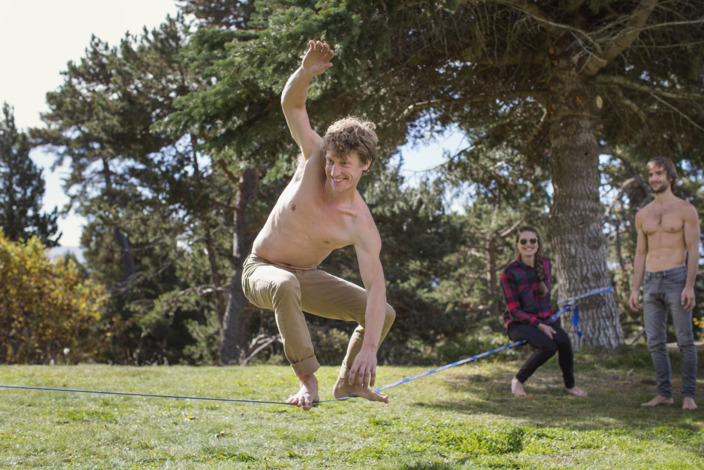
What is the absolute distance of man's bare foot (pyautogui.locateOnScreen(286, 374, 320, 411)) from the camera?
3.57m

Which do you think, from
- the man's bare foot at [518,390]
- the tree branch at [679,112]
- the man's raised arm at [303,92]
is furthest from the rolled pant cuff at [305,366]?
the tree branch at [679,112]

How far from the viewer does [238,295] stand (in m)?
17.9

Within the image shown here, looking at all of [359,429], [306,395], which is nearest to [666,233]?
[359,429]

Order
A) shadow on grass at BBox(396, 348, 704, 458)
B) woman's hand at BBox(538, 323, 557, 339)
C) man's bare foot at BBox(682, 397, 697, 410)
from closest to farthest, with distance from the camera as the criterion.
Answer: shadow on grass at BBox(396, 348, 704, 458) → man's bare foot at BBox(682, 397, 697, 410) → woman's hand at BBox(538, 323, 557, 339)

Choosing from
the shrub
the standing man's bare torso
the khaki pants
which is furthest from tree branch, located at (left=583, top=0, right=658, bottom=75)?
the shrub

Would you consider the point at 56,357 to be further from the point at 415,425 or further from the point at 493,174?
the point at 415,425

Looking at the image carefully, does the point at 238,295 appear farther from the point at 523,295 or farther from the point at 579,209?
the point at 523,295

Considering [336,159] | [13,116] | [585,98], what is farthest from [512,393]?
[13,116]

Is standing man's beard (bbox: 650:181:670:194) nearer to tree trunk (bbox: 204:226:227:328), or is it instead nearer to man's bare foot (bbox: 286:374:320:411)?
man's bare foot (bbox: 286:374:320:411)

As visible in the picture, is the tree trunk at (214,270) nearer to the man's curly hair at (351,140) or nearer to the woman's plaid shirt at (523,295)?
the woman's plaid shirt at (523,295)

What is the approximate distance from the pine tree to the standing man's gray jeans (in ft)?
103

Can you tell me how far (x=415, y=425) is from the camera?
457 centimetres

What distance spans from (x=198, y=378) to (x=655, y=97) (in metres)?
7.56

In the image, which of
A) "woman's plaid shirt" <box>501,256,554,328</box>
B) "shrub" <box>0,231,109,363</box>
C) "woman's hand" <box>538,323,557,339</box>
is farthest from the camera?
"shrub" <box>0,231,109,363</box>
